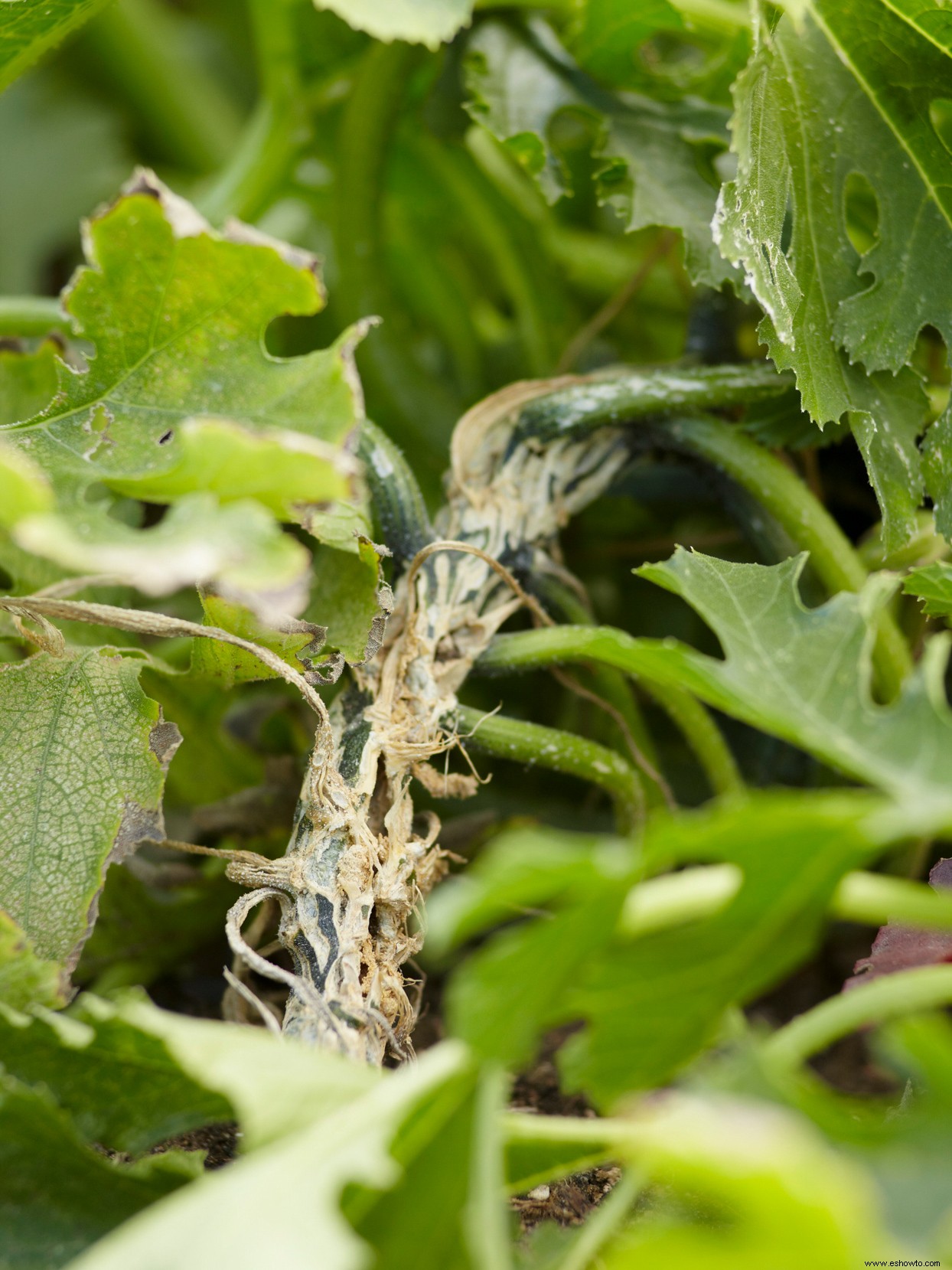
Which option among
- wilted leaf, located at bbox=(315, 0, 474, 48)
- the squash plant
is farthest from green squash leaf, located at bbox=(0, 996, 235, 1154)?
Answer: wilted leaf, located at bbox=(315, 0, 474, 48)

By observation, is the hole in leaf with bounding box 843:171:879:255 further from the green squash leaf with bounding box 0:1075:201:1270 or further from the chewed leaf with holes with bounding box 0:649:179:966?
the green squash leaf with bounding box 0:1075:201:1270

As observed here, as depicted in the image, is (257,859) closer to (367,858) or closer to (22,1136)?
(367,858)

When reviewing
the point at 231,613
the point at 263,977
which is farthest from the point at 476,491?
the point at 263,977

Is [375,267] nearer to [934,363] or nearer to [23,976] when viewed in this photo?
[934,363]

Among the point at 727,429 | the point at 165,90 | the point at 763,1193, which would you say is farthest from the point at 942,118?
the point at 165,90

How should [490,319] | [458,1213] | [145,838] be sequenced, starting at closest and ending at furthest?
[458,1213]
[145,838]
[490,319]
